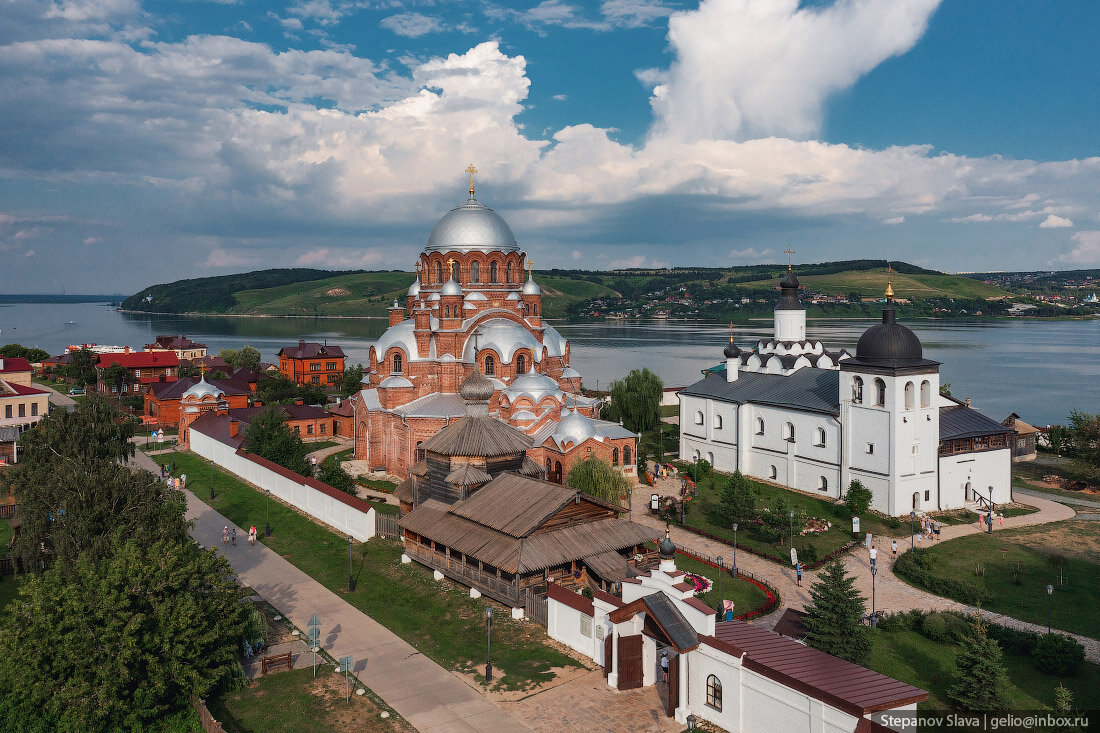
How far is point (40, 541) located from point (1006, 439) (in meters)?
31.3

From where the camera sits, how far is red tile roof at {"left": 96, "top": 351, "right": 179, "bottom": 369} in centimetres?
6103

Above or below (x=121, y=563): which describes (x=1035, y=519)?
below

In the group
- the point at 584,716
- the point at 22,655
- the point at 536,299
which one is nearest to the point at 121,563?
the point at 22,655

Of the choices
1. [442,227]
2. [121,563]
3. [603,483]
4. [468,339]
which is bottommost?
[603,483]

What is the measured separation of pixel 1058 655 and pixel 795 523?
10.4 m

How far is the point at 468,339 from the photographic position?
3328cm

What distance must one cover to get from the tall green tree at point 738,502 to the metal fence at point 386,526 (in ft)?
35.1

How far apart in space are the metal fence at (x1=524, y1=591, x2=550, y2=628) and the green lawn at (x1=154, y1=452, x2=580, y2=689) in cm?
22

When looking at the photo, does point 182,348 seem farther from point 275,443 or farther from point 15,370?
point 275,443

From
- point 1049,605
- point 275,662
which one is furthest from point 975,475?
point 275,662

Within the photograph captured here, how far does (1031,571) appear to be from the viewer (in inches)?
819

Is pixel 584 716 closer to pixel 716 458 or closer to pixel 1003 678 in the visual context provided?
pixel 1003 678

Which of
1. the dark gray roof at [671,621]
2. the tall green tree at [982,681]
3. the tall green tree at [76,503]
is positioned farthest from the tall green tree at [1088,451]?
the tall green tree at [76,503]

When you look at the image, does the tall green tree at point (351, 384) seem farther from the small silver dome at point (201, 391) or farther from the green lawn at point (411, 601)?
the green lawn at point (411, 601)
